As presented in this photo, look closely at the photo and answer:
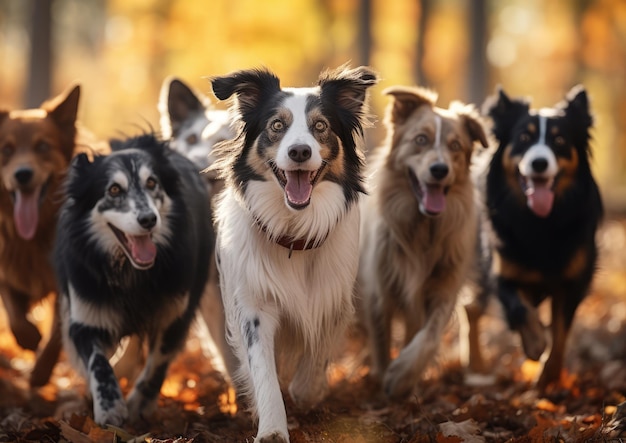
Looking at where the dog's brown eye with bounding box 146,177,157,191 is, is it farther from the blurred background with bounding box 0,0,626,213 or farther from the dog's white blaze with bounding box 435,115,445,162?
the blurred background with bounding box 0,0,626,213

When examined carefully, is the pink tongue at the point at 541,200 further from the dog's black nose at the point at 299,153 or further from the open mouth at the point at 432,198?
the dog's black nose at the point at 299,153

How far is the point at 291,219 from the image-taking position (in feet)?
16.0

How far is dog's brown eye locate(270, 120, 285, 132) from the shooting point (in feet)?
15.8

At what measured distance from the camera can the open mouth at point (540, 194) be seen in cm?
648

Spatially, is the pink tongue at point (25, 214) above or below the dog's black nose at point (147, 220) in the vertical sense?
below

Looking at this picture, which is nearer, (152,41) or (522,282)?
(522,282)

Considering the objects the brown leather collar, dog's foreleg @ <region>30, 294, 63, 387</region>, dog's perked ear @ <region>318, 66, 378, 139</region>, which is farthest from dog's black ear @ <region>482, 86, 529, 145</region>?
dog's foreleg @ <region>30, 294, 63, 387</region>

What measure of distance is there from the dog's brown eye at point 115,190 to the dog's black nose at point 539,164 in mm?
3193

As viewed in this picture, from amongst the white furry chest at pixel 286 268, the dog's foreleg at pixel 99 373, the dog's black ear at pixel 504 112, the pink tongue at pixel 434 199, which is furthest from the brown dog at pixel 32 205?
the dog's black ear at pixel 504 112

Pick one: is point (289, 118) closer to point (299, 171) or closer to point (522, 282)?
point (299, 171)

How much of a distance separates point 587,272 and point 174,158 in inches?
140

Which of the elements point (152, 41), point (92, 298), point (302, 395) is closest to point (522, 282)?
point (302, 395)

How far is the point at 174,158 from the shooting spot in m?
6.20

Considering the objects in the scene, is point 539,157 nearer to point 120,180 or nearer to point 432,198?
point 432,198
